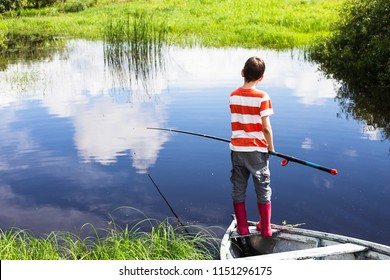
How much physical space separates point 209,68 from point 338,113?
6496 mm

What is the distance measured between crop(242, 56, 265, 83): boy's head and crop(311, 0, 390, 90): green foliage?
399 inches

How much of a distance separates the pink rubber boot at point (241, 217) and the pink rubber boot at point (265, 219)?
0.16 m

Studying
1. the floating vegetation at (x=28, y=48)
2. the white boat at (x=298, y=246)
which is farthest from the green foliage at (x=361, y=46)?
the floating vegetation at (x=28, y=48)

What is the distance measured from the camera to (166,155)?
977cm

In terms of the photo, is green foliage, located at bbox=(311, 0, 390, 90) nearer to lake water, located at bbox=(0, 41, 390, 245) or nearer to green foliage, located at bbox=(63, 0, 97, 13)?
lake water, located at bbox=(0, 41, 390, 245)

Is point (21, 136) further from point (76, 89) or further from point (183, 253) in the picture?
point (183, 253)

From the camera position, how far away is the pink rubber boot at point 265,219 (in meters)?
5.74

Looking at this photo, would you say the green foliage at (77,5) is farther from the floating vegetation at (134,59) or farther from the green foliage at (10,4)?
the floating vegetation at (134,59)

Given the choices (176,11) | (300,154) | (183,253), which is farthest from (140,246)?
(176,11)

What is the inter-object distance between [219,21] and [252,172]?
947 inches

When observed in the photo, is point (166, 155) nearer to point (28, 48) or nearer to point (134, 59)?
point (134, 59)

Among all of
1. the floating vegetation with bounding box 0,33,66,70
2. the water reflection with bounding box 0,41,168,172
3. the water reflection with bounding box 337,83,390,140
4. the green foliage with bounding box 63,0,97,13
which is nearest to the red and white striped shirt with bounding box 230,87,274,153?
the water reflection with bounding box 0,41,168,172

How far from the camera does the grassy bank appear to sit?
24406mm

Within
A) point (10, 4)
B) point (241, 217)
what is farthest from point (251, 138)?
point (10, 4)
